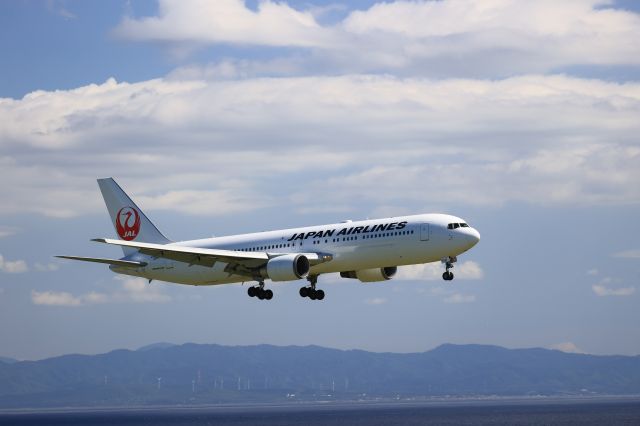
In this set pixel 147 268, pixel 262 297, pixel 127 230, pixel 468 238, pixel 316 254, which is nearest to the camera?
pixel 468 238

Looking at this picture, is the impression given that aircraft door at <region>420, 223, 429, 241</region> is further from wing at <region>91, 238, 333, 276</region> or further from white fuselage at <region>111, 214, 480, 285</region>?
wing at <region>91, 238, 333, 276</region>

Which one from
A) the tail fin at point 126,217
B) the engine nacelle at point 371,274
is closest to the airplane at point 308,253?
the engine nacelle at point 371,274

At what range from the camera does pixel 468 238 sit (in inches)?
3403

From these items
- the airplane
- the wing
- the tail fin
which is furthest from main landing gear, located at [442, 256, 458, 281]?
the tail fin

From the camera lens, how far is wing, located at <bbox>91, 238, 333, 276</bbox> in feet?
307

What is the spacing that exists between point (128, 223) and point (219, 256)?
946 inches

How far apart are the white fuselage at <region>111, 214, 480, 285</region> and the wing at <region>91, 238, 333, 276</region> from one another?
3.03 feet

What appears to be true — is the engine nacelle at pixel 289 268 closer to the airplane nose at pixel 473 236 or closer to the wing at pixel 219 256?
the wing at pixel 219 256

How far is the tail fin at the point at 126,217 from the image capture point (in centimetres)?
11394

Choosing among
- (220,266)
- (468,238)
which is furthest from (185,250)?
(468,238)

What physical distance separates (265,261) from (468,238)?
19.6 m

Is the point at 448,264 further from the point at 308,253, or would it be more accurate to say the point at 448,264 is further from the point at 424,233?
the point at 308,253

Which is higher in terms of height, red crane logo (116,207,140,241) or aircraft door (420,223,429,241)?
red crane logo (116,207,140,241)

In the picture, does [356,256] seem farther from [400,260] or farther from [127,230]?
[127,230]
